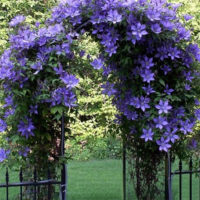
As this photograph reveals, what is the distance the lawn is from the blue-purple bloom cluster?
7.98 feet

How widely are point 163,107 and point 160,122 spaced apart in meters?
0.09

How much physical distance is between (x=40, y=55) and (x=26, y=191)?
164cm

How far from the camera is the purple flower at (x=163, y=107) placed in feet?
8.21

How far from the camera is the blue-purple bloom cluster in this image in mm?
2488

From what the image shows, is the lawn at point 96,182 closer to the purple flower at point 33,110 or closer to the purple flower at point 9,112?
the purple flower at point 9,112

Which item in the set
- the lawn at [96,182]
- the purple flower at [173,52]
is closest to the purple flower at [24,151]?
the purple flower at [173,52]

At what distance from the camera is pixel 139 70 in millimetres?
2631

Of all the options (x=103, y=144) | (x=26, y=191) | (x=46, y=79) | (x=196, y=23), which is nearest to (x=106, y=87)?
(x=46, y=79)

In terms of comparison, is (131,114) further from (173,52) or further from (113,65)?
(173,52)

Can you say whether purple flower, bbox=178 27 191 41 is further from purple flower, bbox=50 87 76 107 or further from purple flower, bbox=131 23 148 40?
purple flower, bbox=50 87 76 107

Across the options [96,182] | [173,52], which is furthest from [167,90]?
[96,182]

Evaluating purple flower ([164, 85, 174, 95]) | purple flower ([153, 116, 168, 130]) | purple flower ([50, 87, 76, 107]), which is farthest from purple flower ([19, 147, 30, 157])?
purple flower ([164, 85, 174, 95])

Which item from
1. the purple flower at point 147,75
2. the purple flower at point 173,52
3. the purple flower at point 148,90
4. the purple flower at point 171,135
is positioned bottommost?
the purple flower at point 171,135

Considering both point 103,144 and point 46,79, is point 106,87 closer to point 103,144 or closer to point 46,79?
point 46,79
